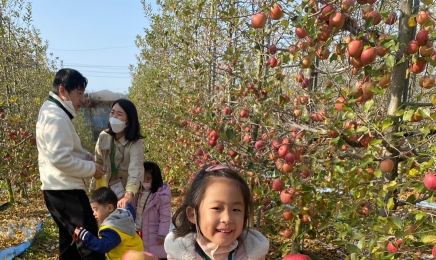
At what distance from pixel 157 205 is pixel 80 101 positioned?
0.99 m

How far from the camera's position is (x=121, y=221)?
7.43 feet

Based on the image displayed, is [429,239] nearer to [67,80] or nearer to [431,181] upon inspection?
[431,181]

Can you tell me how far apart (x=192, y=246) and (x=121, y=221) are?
42.4 inches

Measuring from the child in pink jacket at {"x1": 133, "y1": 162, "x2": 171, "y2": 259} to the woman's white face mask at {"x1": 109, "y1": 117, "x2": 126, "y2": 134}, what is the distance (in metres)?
0.43

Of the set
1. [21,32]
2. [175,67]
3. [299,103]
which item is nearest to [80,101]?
[299,103]

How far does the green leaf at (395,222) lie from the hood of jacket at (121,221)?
1.51 m

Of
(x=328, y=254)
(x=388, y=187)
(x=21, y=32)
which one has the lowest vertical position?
(x=328, y=254)

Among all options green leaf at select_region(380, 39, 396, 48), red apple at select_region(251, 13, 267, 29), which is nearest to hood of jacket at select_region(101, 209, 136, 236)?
red apple at select_region(251, 13, 267, 29)

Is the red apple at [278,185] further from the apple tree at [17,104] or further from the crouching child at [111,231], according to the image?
the apple tree at [17,104]

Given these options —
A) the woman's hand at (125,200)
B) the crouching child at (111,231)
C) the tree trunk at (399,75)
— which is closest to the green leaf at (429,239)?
the tree trunk at (399,75)

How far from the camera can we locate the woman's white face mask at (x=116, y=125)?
8.77ft

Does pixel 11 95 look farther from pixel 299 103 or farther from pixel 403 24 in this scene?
pixel 403 24

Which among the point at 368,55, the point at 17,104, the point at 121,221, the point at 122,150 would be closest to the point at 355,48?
the point at 368,55

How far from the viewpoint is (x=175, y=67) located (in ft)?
18.7
